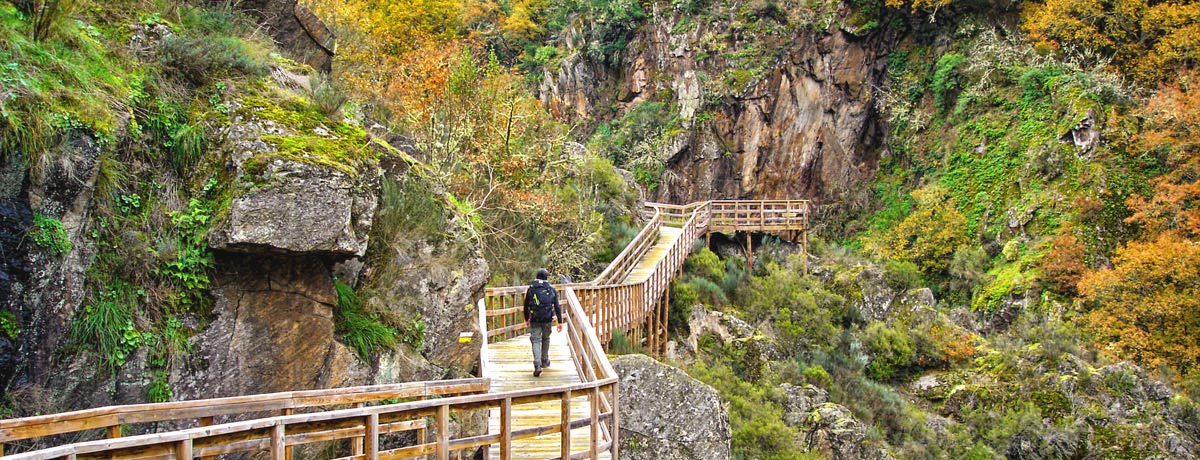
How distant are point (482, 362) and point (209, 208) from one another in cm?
356

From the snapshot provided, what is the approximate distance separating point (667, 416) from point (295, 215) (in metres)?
5.78

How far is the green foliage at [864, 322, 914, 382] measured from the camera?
1822 cm

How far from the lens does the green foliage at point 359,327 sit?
7.81 m

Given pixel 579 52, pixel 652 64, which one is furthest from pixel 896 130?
pixel 579 52

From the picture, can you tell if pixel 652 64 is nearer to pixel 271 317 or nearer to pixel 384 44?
pixel 384 44

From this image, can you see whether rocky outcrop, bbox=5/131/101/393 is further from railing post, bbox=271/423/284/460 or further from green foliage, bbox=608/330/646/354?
green foliage, bbox=608/330/646/354

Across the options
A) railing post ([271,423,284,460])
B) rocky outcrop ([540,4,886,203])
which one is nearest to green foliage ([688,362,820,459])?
railing post ([271,423,284,460])

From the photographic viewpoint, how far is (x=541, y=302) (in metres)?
9.07

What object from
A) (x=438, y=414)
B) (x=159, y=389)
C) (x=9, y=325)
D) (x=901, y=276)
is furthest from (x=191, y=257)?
(x=901, y=276)

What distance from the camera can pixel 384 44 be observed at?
758 inches

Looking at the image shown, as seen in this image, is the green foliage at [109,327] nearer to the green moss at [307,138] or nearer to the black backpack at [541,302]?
the green moss at [307,138]

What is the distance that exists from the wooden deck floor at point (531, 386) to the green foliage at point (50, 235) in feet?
13.9

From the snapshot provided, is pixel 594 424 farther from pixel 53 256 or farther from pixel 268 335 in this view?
pixel 53 256

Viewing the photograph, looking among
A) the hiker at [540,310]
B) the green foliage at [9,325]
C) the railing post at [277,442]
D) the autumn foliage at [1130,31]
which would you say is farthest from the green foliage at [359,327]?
the autumn foliage at [1130,31]
